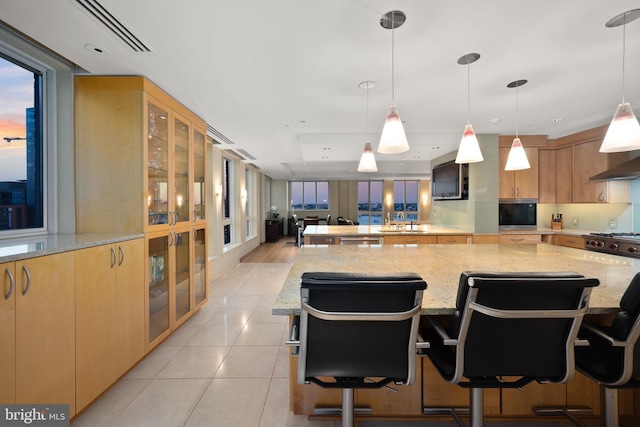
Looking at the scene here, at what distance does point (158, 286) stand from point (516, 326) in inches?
110

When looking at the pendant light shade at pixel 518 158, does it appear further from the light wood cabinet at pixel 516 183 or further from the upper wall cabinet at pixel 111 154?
the upper wall cabinet at pixel 111 154

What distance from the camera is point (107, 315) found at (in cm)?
199

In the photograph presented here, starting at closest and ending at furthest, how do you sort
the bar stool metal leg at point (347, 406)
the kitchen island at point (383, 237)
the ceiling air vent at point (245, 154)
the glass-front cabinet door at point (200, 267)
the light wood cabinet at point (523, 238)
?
the bar stool metal leg at point (347, 406), the glass-front cabinet door at point (200, 267), the kitchen island at point (383, 237), the light wood cabinet at point (523, 238), the ceiling air vent at point (245, 154)

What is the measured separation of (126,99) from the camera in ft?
7.90

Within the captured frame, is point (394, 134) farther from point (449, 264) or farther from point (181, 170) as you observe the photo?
point (181, 170)

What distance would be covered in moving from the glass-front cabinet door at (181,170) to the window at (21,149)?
3.25 feet

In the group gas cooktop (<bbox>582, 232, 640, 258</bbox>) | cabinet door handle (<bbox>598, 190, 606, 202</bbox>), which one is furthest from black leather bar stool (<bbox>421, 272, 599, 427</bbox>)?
cabinet door handle (<bbox>598, 190, 606, 202</bbox>)

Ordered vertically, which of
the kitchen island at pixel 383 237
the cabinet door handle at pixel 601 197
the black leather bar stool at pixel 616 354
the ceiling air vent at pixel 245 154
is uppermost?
the ceiling air vent at pixel 245 154

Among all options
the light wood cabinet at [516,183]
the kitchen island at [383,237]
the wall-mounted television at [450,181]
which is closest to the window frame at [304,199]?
the wall-mounted television at [450,181]

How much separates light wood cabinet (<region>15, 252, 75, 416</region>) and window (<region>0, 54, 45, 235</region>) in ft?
2.89

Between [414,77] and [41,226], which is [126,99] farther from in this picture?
[414,77]

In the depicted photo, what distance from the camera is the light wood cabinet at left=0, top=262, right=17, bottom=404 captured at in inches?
51.9

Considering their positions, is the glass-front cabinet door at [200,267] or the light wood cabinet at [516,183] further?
the light wood cabinet at [516,183]

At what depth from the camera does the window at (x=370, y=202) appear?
13388 millimetres
